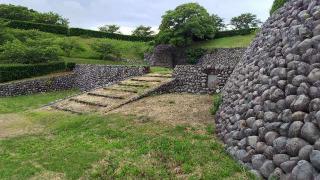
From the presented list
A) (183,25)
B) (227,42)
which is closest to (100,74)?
(183,25)

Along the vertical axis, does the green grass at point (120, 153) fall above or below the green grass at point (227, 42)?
below

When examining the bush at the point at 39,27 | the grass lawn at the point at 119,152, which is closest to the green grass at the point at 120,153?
the grass lawn at the point at 119,152

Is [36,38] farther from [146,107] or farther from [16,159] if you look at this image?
[16,159]

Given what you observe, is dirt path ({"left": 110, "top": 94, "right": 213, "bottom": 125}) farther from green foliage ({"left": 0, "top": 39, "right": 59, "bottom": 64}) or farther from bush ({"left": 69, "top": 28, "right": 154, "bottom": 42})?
bush ({"left": 69, "top": 28, "right": 154, "bottom": 42})

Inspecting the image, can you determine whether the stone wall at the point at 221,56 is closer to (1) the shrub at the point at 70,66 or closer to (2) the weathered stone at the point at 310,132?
(1) the shrub at the point at 70,66

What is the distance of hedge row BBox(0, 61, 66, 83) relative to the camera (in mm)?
30828

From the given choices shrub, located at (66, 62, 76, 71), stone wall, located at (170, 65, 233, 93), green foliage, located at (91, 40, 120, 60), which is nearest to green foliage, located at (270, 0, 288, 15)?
stone wall, located at (170, 65, 233, 93)

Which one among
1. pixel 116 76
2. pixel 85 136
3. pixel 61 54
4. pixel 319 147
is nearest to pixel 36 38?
pixel 61 54

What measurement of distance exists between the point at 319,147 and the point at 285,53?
354cm

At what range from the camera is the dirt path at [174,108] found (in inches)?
580

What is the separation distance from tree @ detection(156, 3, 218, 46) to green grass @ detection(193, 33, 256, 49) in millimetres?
1586

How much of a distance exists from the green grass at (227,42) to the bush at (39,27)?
53.4ft

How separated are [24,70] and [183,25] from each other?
53.8 feet

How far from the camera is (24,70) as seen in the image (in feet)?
104
